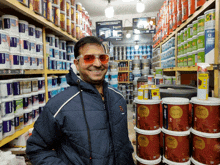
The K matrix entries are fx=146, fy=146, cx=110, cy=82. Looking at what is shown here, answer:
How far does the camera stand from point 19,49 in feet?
6.11

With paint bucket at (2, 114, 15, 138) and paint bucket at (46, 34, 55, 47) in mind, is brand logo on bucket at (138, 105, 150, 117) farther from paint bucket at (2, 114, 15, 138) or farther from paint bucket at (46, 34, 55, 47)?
paint bucket at (46, 34, 55, 47)

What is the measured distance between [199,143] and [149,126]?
0.47m

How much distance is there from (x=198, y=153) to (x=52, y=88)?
2415 mm

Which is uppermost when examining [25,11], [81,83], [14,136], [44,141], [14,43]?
[25,11]

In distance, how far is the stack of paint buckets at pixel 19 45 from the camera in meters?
1.59

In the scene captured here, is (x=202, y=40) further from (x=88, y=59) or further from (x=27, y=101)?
(x=27, y=101)

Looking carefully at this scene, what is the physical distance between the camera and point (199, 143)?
1376 millimetres

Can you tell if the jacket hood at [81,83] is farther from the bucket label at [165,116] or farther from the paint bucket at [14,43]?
the paint bucket at [14,43]

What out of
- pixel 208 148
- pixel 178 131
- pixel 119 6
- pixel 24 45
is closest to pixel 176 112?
pixel 178 131

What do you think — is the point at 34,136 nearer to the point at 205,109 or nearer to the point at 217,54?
the point at 205,109

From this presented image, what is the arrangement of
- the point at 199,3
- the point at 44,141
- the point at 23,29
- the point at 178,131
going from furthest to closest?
the point at 23,29 < the point at 199,3 < the point at 178,131 < the point at 44,141

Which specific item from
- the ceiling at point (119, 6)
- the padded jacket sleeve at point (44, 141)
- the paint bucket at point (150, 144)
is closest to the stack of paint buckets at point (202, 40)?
the paint bucket at point (150, 144)

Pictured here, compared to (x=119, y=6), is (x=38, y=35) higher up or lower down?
lower down

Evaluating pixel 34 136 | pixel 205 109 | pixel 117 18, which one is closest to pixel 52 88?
pixel 34 136
